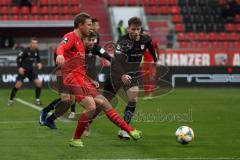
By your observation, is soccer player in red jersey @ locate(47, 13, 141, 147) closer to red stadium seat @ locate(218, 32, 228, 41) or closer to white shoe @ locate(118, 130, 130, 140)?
white shoe @ locate(118, 130, 130, 140)

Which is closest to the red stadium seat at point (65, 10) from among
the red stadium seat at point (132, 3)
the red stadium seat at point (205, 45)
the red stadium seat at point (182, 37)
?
the red stadium seat at point (132, 3)

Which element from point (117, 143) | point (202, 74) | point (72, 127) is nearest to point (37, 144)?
point (117, 143)

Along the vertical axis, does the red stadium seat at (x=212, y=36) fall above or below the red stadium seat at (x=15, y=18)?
below

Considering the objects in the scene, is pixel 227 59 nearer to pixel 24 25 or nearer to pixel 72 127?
pixel 24 25

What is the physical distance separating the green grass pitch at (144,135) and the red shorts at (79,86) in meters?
0.91

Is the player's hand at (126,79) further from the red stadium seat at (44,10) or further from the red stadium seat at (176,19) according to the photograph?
the red stadium seat at (176,19)

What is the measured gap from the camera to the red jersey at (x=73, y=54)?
10.9 metres

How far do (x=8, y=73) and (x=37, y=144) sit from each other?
16.9 metres

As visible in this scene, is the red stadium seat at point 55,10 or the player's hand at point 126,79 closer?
the player's hand at point 126,79

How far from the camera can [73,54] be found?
11094mm

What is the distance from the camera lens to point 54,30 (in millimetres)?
34906

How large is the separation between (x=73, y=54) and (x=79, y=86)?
1.81 feet

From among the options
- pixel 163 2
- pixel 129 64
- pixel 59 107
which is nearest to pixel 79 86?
pixel 129 64

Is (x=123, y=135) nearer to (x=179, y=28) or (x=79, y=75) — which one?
(x=79, y=75)
